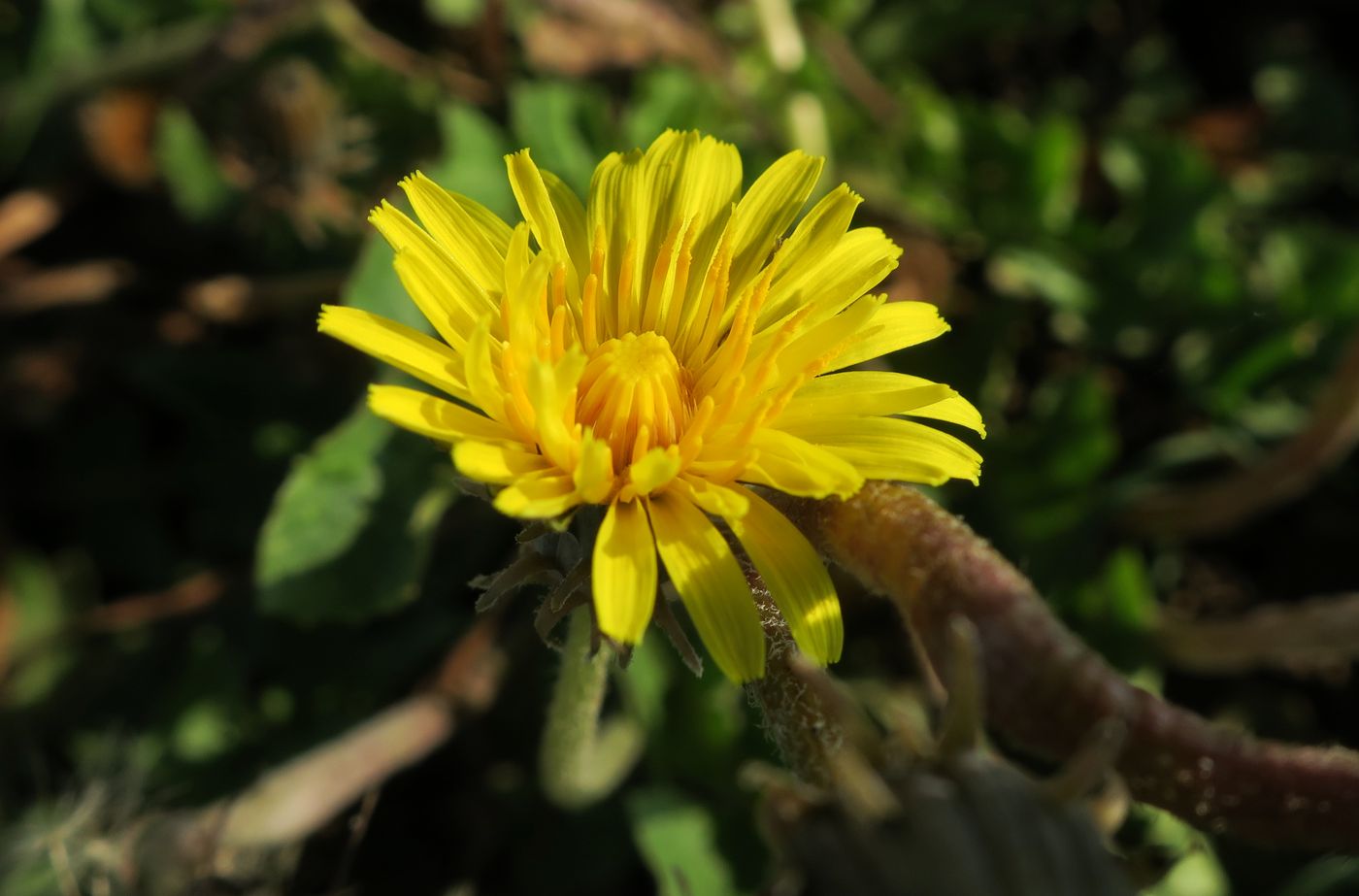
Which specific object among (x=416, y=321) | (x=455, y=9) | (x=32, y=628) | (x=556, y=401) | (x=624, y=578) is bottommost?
(x=32, y=628)

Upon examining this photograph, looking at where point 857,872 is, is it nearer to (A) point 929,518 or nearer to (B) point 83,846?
(A) point 929,518

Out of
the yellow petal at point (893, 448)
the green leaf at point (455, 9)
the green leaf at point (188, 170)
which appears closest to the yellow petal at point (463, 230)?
the yellow petal at point (893, 448)

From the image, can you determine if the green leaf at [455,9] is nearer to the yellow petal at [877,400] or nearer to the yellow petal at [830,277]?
the yellow petal at [830,277]

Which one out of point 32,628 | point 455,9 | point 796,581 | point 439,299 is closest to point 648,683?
point 796,581

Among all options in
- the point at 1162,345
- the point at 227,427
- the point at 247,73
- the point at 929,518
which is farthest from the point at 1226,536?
the point at 247,73

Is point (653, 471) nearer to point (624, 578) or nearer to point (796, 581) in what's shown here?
point (624, 578)

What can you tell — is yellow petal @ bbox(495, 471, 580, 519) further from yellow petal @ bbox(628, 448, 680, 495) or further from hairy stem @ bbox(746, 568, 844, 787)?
hairy stem @ bbox(746, 568, 844, 787)
